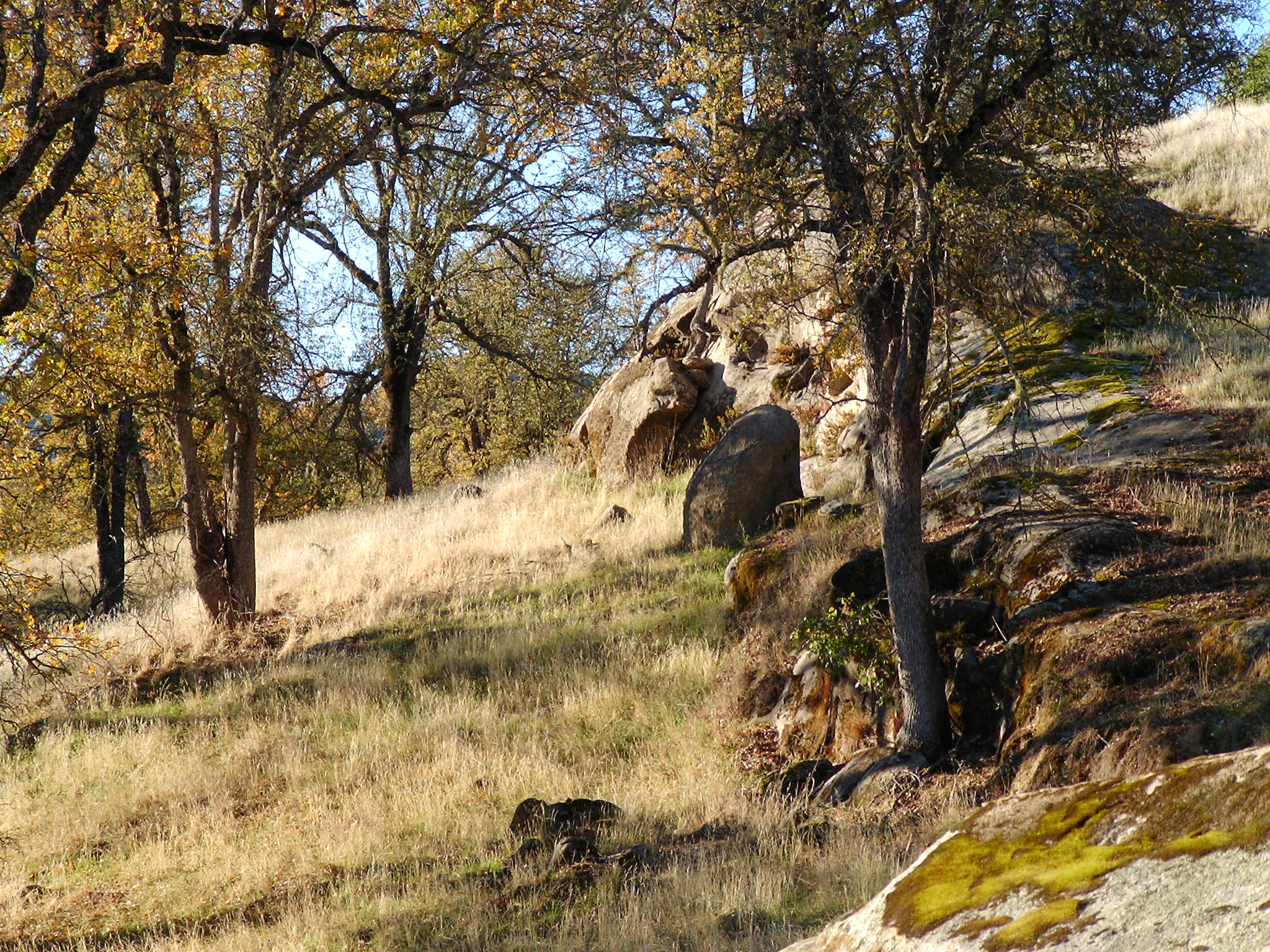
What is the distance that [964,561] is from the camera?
7754mm

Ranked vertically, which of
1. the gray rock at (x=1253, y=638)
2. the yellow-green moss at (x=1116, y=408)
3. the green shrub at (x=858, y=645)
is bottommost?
the green shrub at (x=858, y=645)

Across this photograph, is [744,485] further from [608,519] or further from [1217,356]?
[1217,356]

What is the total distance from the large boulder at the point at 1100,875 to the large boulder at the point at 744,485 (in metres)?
9.97

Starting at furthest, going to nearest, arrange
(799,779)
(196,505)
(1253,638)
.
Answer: (196,505) < (799,779) < (1253,638)

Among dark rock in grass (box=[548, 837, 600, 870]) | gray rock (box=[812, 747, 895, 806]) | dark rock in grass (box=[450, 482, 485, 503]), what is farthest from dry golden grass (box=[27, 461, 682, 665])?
gray rock (box=[812, 747, 895, 806])

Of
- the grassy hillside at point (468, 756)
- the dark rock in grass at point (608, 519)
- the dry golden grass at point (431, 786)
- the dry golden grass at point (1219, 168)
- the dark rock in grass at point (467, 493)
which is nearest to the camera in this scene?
the dry golden grass at point (431, 786)

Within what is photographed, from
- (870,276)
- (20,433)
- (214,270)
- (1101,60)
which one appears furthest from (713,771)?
(214,270)

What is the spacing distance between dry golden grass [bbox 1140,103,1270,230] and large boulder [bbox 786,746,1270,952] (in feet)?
48.5

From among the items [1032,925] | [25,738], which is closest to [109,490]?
[25,738]

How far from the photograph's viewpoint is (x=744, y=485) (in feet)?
41.8

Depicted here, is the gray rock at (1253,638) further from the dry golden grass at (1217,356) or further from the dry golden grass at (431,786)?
the dry golden grass at (1217,356)

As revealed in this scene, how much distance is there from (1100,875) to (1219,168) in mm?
24101

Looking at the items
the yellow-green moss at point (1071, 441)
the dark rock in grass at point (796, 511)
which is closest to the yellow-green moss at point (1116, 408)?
the yellow-green moss at point (1071, 441)

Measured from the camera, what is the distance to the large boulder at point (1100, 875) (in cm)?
193
